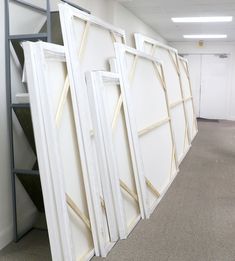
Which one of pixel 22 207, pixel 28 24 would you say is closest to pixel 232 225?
pixel 22 207

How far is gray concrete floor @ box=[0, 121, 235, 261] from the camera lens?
2.77m

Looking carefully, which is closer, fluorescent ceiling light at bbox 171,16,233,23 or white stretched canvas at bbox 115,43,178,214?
white stretched canvas at bbox 115,43,178,214

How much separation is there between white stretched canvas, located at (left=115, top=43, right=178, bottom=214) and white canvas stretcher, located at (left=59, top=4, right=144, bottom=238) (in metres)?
0.22

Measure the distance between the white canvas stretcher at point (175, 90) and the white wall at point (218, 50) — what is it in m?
4.61

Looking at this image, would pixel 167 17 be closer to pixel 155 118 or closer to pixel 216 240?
pixel 155 118

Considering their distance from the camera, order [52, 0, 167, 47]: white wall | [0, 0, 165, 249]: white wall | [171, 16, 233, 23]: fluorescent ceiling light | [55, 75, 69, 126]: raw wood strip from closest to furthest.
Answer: [55, 75, 69, 126]: raw wood strip, [0, 0, 165, 249]: white wall, [52, 0, 167, 47]: white wall, [171, 16, 233, 23]: fluorescent ceiling light

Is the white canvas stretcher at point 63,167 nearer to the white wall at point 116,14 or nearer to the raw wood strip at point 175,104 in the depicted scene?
the white wall at point 116,14

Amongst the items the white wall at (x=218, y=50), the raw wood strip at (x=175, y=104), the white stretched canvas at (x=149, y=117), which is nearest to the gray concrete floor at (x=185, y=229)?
the white stretched canvas at (x=149, y=117)

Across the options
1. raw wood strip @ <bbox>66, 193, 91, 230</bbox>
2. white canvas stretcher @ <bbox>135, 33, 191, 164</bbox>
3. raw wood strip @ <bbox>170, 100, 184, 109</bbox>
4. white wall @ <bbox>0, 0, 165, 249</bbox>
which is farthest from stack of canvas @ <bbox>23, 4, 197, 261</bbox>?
raw wood strip @ <bbox>170, 100, 184, 109</bbox>

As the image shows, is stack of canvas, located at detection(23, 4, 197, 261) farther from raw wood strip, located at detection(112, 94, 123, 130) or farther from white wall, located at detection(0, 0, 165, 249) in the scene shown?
white wall, located at detection(0, 0, 165, 249)

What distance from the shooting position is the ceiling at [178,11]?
555 cm

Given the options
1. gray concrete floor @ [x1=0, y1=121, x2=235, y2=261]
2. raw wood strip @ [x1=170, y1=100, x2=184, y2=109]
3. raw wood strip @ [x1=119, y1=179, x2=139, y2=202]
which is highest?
raw wood strip @ [x1=170, y1=100, x2=184, y2=109]

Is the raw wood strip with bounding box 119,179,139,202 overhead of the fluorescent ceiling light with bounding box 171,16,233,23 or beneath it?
beneath

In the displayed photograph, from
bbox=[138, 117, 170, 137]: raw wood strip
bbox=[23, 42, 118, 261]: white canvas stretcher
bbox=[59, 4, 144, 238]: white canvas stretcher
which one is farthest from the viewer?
bbox=[138, 117, 170, 137]: raw wood strip
